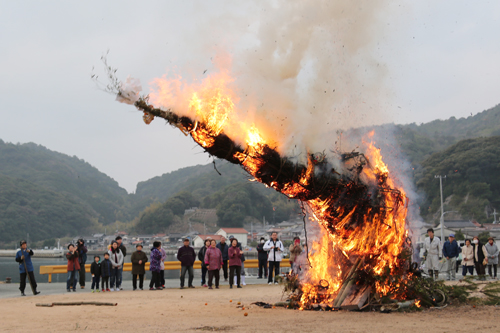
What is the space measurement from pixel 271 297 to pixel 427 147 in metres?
139

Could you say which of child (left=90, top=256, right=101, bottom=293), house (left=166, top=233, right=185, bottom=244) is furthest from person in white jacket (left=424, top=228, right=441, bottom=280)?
house (left=166, top=233, right=185, bottom=244)

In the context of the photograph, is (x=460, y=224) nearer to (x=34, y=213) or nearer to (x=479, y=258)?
(x=479, y=258)

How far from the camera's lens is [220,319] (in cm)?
984

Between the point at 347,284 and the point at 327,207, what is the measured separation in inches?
71.5

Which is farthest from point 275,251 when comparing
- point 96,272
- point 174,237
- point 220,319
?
point 174,237

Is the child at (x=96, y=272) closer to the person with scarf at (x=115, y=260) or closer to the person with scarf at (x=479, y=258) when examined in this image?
the person with scarf at (x=115, y=260)

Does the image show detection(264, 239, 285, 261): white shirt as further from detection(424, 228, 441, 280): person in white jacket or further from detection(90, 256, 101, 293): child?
detection(90, 256, 101, 293): child

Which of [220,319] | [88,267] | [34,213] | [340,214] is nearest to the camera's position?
[220,319]

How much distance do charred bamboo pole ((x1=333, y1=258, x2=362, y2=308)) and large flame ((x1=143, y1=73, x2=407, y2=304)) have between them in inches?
7.7

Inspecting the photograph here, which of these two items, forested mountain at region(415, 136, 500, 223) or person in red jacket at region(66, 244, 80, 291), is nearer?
person in red jacket at region(66, 244, 80, 291)

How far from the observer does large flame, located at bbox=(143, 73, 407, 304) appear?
9088 mm

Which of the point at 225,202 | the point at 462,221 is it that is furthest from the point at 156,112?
the point at 225,202

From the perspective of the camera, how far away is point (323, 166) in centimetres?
1017

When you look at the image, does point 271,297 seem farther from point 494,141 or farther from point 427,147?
point 427,147
